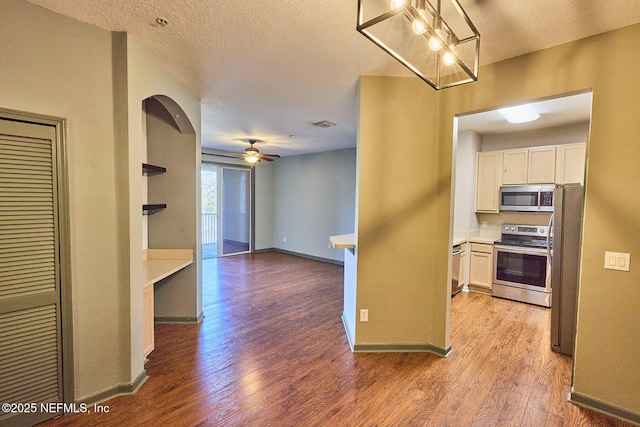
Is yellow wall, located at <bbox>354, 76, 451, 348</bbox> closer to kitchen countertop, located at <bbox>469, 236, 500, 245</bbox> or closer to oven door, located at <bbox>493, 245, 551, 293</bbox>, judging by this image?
oven door, located at <bbox>493, 245, 551, 293</bbox>

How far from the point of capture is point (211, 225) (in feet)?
24.9

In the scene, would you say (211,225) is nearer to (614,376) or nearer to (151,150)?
(151,150)

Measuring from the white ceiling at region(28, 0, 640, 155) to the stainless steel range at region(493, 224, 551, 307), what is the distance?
114 inches

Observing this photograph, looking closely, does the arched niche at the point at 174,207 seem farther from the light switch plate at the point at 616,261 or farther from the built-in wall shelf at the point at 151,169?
the light switch plate at the point at 616,261

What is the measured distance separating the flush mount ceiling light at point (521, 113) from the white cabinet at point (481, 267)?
73.5 inches

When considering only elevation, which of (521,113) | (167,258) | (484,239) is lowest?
(167,258)

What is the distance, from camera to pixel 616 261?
2006 millimetres

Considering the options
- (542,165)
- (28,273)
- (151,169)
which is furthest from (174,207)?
(542,165)

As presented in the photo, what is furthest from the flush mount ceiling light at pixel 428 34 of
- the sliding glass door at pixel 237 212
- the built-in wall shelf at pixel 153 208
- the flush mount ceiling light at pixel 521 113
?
the sliding glass door at pixel 237 212

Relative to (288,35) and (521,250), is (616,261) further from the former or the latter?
(288,35)

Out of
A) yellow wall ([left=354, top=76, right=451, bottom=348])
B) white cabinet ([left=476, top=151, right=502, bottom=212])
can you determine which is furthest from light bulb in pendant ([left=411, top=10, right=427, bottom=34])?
white cabinet ([left=476, top=151, right=502, bottom=212])

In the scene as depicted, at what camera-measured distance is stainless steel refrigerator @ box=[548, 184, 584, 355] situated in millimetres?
2824

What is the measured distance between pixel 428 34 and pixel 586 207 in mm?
1829

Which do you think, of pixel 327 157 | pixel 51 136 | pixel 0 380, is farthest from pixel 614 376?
pixel 327 157
